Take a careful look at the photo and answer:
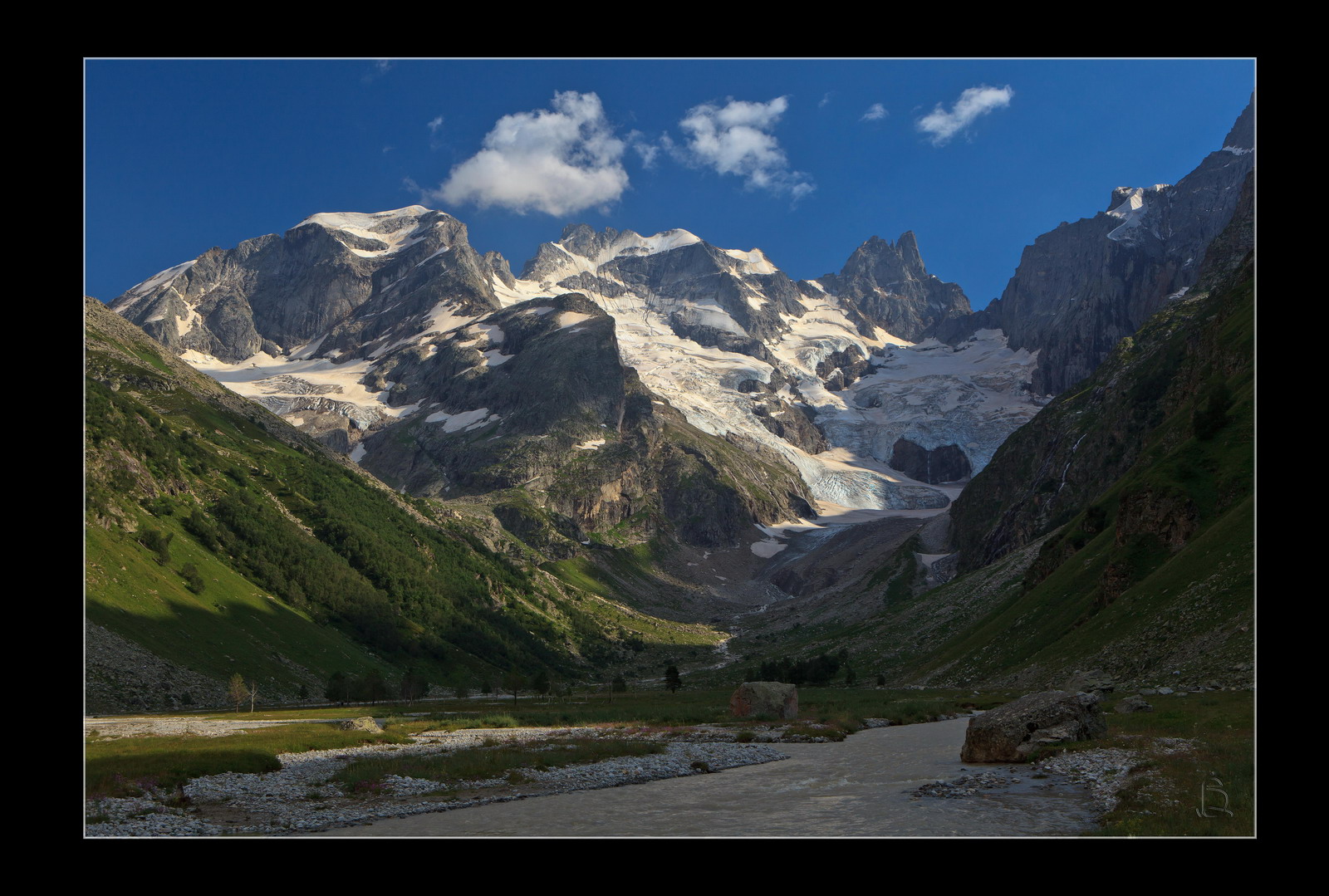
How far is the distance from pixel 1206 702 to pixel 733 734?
29909mm

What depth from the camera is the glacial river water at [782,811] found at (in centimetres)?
2672

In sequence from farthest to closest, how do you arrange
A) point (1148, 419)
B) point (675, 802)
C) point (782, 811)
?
point (1148, 419) < point (675, 802) < point (782, 811)

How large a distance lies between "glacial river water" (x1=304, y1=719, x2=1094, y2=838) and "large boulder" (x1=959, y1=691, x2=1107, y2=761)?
135cm

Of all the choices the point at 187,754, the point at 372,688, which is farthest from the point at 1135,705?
the point at 372,688

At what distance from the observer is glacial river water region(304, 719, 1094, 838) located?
1052 inches

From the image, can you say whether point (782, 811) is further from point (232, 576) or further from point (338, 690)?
point (232, 576)

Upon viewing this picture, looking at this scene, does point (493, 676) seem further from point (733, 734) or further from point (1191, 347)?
point (1191, 347)

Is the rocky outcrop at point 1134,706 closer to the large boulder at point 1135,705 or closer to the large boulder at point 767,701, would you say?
the large boulder at point 1135,705

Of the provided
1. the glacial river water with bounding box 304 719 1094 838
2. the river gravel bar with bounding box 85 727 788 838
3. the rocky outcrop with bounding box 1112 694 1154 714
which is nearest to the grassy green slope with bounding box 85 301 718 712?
the river gravel bar with bounding box 85 727 788 838

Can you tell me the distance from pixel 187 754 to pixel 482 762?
612 inches

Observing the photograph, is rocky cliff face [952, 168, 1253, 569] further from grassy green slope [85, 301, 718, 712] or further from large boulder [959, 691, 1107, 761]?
grassy green slope [85, 301, 718, 712]

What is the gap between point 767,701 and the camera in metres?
76.7

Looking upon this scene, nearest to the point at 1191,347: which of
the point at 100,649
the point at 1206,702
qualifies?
the point at 1206,702

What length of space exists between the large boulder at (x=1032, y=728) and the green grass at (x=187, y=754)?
35.6m
